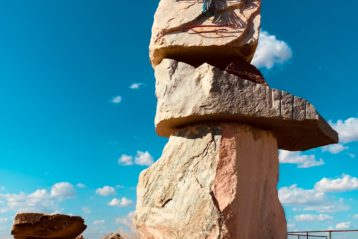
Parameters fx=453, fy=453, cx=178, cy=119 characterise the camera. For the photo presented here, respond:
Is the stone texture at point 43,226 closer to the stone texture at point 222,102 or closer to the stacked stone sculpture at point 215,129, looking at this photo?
the stacked stone sculpture at point 215,129

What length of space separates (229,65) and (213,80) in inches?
21.6

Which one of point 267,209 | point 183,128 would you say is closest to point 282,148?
point 267,209

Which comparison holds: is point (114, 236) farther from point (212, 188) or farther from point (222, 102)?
point (222, 102)

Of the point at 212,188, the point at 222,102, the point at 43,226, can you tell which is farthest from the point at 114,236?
the point at 222,102

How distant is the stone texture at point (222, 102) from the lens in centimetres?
520

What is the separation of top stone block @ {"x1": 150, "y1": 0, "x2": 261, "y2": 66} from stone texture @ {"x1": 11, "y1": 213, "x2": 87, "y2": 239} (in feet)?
13.0

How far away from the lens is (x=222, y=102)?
17.0 feet

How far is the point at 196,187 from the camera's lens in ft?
16.7

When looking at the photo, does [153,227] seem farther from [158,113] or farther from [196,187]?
[158,113]

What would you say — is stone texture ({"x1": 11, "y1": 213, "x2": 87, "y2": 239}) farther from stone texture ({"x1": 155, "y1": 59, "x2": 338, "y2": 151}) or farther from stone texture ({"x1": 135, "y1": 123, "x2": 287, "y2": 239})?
stone texture ({"x1": 155, "y1": 59, "x2": 338, "y2": 151})

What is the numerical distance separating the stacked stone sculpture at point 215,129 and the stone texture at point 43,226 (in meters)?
3.20

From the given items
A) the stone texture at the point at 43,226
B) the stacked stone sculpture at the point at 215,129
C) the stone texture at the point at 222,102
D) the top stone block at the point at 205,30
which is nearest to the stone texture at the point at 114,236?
the stone texture at the point at 43,226

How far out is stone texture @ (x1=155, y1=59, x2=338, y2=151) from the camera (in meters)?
5.20

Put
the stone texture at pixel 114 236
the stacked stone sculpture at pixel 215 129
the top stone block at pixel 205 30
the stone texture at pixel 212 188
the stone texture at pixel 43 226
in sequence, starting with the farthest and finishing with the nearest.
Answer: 1. the stone texture at pixel 114 236
2. the stone texture at pixel 43 226
3. the top stone block at pixel 205 30
4. the stacked stone sculpture at pixel 215 129
5. the stone texture at pixel 212 188
